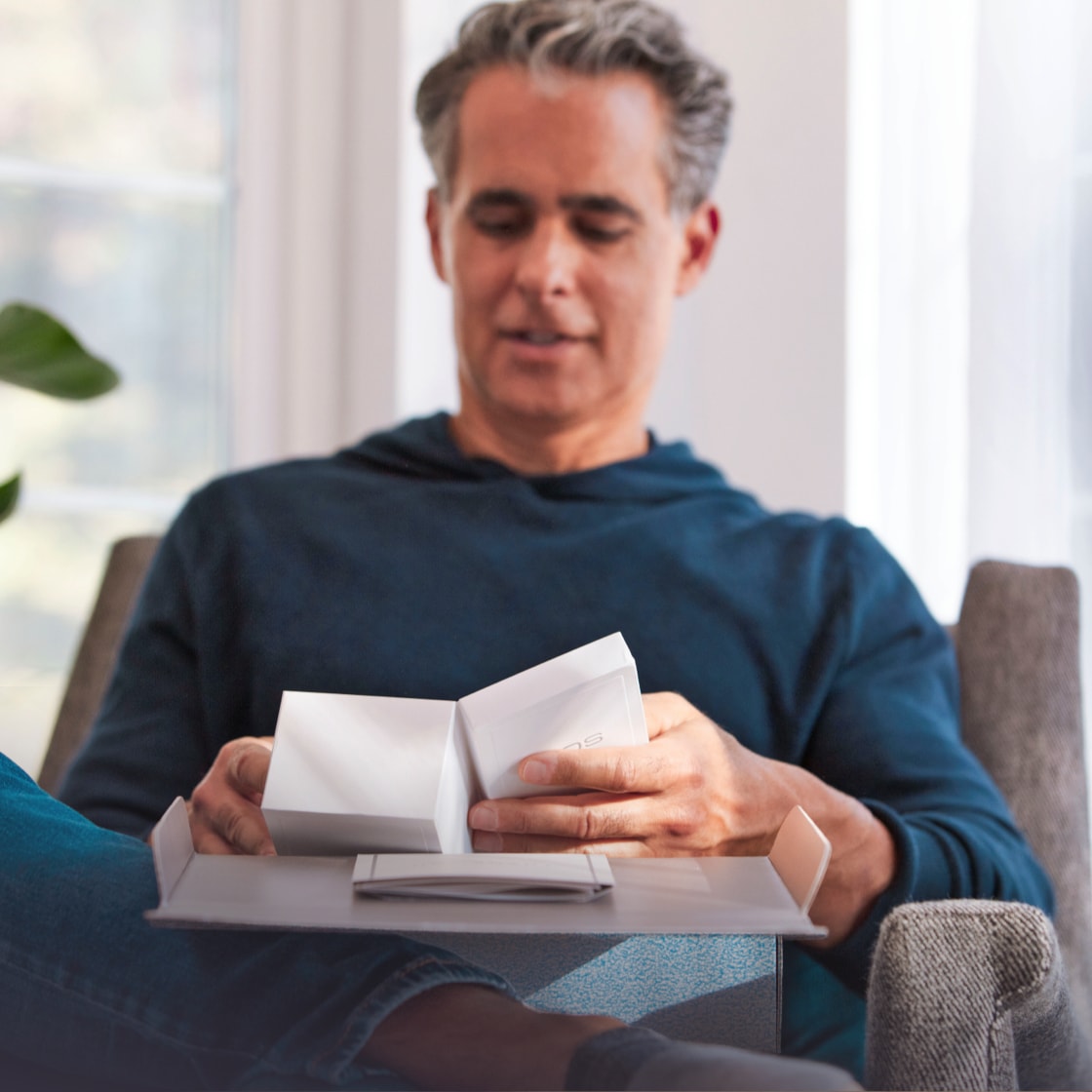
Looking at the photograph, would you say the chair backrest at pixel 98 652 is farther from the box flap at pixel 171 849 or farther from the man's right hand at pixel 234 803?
the box flap at pixel 171 849

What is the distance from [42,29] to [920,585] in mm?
1577

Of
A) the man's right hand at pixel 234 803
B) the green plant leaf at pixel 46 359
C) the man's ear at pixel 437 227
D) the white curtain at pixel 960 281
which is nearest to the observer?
the man's right hand at pixel 234 803

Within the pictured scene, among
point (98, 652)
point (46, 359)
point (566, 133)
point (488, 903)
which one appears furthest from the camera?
point (98, 652)

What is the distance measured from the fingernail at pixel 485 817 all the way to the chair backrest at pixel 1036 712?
595 millimetres

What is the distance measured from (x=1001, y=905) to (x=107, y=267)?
5.89 feet

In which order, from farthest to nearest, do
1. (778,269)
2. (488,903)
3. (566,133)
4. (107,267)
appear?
(107,267) < (778,269) < (566,133) < (488,903)

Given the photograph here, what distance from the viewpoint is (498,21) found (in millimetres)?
Answer: 1299

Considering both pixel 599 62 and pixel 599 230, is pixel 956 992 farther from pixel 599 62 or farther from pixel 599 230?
pixel 599 62

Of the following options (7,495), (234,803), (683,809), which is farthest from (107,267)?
(683,809)

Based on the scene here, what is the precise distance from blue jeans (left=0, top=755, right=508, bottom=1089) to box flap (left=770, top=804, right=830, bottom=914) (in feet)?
0.51

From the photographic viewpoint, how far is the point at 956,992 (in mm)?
663

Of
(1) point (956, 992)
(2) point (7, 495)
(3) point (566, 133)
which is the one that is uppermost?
(3) point (566, 133)

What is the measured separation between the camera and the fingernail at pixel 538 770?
0.70m

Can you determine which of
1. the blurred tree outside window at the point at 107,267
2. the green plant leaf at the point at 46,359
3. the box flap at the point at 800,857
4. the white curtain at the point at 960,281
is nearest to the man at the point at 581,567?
the box flap at the point at 800,857
